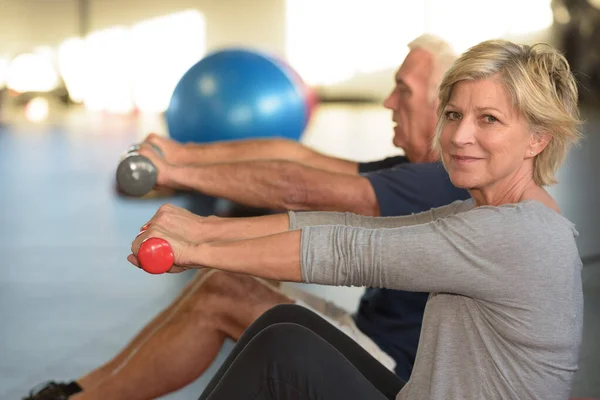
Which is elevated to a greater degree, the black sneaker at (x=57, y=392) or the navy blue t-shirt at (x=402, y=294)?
the navy blue t-shirt at (x=402, y=294)

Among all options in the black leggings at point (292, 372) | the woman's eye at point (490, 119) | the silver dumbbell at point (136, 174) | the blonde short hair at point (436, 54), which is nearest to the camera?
the woman's eye at point (490, 119)

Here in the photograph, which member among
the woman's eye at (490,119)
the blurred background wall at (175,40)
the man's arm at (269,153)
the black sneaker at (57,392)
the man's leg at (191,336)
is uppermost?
the woman's eye at (490,119)

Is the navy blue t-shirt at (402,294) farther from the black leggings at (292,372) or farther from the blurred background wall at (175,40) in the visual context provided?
the blurred background wall at (175,40)

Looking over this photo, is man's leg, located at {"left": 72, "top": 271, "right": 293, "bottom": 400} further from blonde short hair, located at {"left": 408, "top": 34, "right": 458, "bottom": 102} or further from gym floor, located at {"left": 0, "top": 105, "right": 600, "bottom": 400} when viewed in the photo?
blonde short hair, located at {"left": 408, "top": 34, "right": 458, "bottom": 102}

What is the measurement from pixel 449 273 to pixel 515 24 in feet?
39.9

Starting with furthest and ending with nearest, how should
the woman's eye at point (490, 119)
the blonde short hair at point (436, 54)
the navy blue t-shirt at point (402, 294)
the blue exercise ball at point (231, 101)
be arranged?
the blue exercise ball at point (231, 101), the blonde short hair at point (436, 54), the navy blue t-shirt at point (402, 294), the woman's eye at point (490, 119)

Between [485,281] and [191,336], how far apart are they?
89 cm

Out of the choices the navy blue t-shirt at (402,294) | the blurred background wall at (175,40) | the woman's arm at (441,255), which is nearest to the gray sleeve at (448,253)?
the woman's arm at (441,255)

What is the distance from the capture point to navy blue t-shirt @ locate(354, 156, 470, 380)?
1706 millimetres

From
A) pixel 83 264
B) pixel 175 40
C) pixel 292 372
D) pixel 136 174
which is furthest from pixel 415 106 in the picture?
pixel 175 40

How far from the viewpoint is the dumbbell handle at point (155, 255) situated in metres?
1.16

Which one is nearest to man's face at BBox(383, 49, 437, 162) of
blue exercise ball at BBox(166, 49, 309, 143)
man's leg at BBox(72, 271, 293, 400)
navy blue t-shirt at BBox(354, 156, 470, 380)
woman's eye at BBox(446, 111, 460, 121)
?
navy blue t-shirt at BBox(354, 156, 470, 380)

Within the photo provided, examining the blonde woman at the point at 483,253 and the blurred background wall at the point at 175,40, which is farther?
the blurred background wall at the point at 175,40

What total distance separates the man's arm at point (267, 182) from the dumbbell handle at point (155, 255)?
2.44 feet
